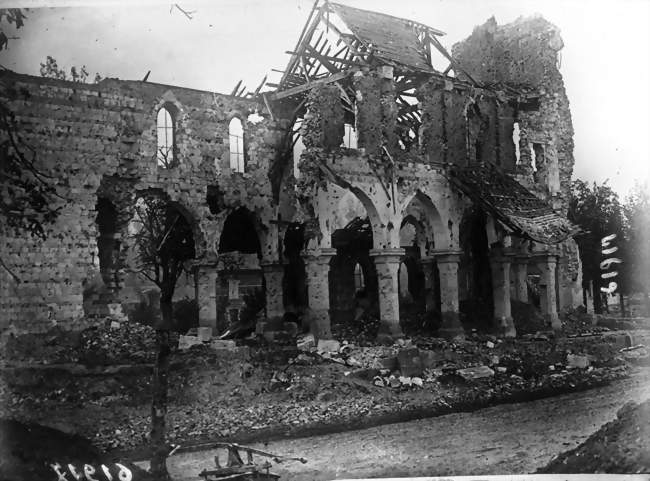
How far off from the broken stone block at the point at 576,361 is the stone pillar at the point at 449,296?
3.37 meters

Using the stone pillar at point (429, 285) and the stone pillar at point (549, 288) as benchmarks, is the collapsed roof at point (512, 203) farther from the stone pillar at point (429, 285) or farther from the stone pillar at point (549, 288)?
the stone pillar at point (429, 285)

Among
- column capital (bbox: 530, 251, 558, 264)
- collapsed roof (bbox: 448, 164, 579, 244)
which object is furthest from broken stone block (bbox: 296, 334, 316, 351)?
column capital (bbox: 530, 251, 558, 264)

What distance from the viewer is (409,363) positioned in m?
14.0

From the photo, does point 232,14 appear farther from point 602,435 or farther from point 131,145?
point 602,435

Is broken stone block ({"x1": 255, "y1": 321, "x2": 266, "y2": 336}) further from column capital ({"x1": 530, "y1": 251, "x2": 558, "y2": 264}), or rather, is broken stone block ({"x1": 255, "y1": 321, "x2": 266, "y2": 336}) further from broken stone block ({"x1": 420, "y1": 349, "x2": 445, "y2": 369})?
column capital ({"x1": 530, "y1": 251, "x2": 558, "y2": 264})

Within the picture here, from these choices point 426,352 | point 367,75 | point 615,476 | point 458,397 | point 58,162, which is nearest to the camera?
point 615,476

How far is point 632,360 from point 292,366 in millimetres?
5981

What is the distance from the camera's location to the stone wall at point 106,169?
1105cm

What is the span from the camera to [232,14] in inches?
390

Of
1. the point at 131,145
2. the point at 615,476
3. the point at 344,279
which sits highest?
the point at 131,145

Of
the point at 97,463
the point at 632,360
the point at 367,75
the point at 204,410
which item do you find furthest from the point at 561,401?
the point at 367,75

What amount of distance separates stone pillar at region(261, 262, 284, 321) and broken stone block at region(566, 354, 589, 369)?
715 cm

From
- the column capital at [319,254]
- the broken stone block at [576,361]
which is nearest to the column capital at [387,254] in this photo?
the column capital at [319,254]

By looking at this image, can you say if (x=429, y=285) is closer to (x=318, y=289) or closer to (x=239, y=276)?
(x=318, y=289)
